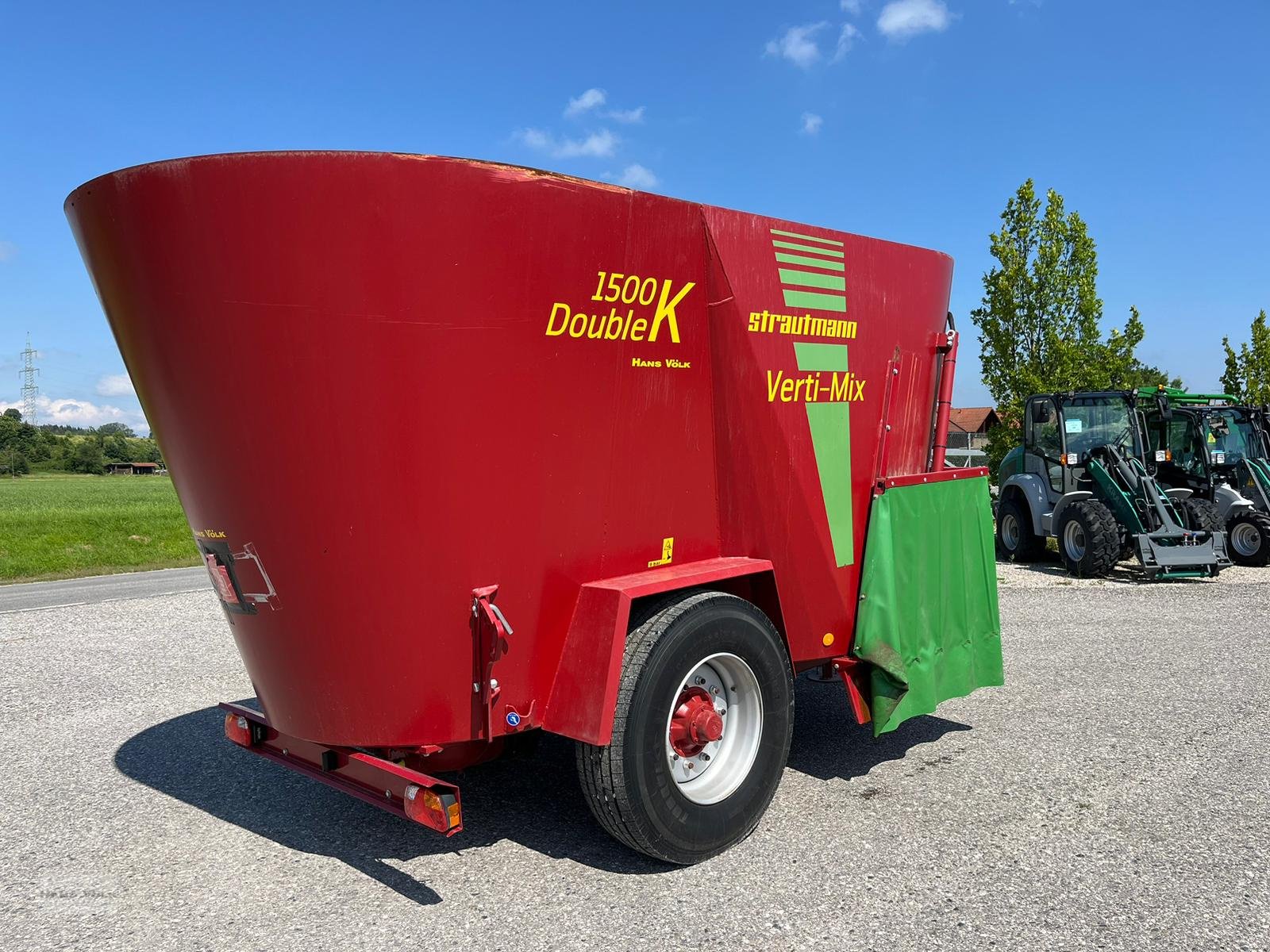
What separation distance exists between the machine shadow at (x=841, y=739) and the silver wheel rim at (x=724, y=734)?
971 mm

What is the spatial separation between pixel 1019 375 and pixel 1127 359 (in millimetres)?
3932

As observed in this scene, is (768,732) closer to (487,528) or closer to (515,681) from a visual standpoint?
(515,681)

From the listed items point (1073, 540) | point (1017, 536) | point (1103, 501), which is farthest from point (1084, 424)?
point (1017, 536)

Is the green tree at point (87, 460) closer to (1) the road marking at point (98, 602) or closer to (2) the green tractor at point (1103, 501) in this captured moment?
(1) the road marking at point (98, 602)

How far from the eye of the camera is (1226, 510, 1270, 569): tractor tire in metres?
12.2

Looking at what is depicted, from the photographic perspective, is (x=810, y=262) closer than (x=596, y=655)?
No

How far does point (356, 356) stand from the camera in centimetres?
302

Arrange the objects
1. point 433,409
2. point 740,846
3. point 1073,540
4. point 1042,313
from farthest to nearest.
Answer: point 1042,313
point 1073,540
point 740,846
point 433,409

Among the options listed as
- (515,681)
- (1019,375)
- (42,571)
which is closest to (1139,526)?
(1019,375)

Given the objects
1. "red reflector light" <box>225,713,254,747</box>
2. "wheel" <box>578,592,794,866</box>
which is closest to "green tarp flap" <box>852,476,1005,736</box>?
"wheel" <box>578,592,794,866</box>

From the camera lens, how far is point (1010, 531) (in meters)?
13.6

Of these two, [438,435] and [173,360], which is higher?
[173,360]

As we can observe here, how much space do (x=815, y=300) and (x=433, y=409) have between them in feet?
6.47

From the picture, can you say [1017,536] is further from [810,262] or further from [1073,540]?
[810,262]
